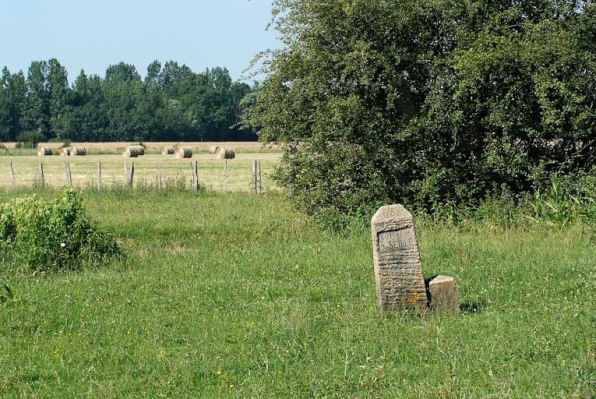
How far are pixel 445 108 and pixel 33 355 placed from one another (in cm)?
1064

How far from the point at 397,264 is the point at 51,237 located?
6.53 metres

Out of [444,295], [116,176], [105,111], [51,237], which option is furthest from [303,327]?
[105,111]

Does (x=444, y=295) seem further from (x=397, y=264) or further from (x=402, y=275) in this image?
(x=397, y=264)

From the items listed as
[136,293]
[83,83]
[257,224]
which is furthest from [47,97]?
[136,293]

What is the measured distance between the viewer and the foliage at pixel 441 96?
15469 mm

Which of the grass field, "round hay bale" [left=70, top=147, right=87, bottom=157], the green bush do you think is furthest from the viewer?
"round hay bale" [left=70, top=147, right=87, bottom=157]

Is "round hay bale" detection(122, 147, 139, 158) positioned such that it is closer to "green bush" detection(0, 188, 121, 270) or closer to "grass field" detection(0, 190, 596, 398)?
"green bush" detection(0, 188, 121, 270)

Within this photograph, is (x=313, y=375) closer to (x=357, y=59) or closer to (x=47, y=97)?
(x=357, y=59)

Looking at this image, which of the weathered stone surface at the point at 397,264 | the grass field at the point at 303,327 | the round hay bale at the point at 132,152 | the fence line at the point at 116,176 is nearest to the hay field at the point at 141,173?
the fence line at the point at 116,176

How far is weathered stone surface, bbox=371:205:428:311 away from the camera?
837 centimetres

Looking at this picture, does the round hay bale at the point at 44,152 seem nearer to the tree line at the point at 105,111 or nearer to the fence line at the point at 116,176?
the fence line at the point at 116,176

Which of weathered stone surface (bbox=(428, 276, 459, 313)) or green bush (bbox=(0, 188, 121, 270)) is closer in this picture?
weathered stone surface (bbox=(428, 276, 459, 313))

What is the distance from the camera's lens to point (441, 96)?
52.2 feet

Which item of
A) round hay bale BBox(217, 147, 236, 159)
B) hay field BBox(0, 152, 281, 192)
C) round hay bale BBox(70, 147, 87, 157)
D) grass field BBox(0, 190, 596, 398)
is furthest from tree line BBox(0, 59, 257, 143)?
grass field BBox(0, 190, 596, 398)
